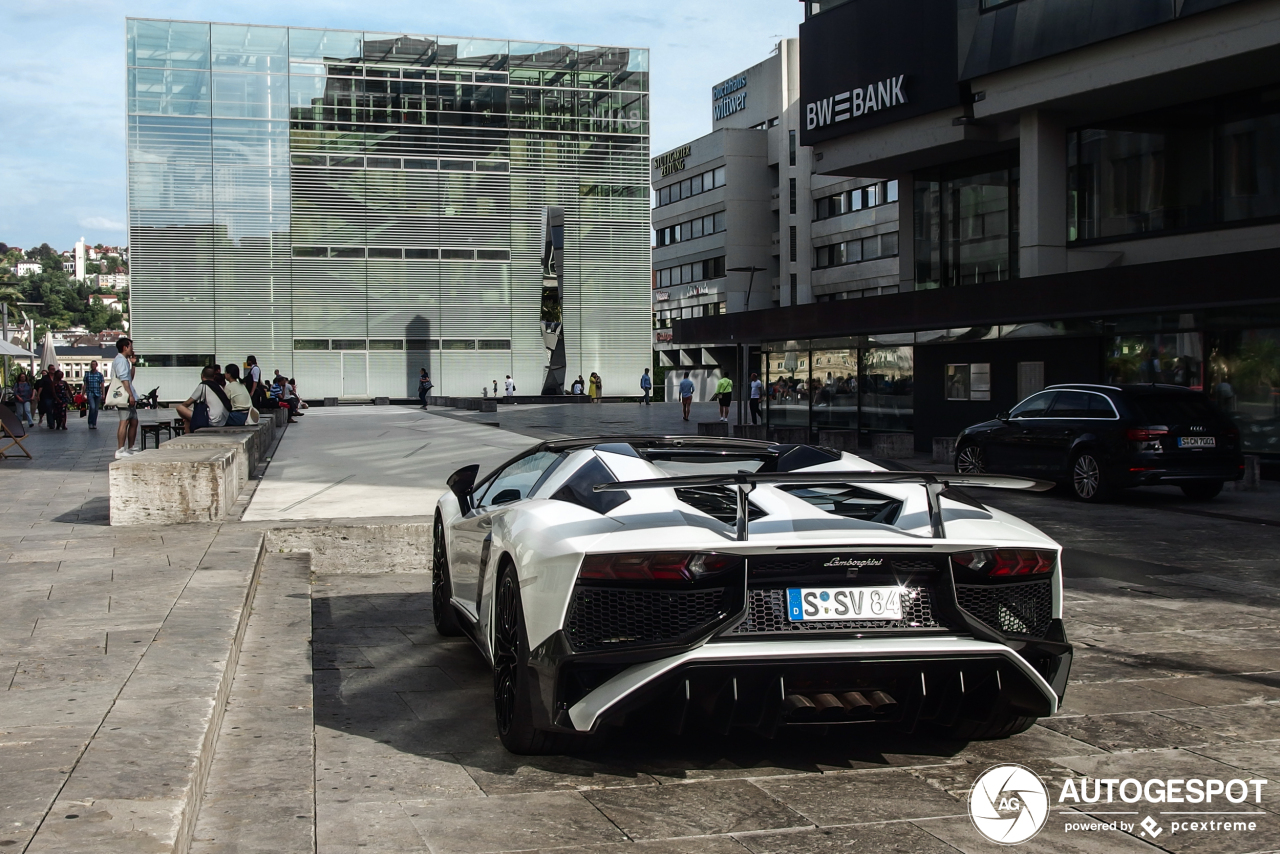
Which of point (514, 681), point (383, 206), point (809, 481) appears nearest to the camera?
point (809, 481)

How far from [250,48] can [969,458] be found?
46.7 metres

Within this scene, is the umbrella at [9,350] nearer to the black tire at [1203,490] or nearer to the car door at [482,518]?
the black tire at [1203,490]

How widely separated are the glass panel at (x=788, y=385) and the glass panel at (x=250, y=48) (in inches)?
1371

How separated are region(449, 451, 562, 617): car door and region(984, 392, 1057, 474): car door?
40.0 ft

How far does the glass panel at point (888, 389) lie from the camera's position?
87.4 ft

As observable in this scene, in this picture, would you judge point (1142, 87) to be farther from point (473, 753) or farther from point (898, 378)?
point (473, 753)

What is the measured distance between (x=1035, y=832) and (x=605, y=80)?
59833mm

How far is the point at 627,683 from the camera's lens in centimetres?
413

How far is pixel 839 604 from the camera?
13.8 ft

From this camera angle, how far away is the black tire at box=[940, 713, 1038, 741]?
4.82 m

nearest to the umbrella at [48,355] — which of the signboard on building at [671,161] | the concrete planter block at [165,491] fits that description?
the concrete planter block at [165,491]

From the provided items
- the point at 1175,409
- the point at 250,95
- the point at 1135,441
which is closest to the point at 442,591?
the point at 1135,441

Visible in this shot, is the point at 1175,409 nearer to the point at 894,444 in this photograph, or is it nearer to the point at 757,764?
the point at 894,444

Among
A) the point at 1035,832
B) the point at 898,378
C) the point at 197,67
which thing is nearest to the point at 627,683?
the point at 1035,832
